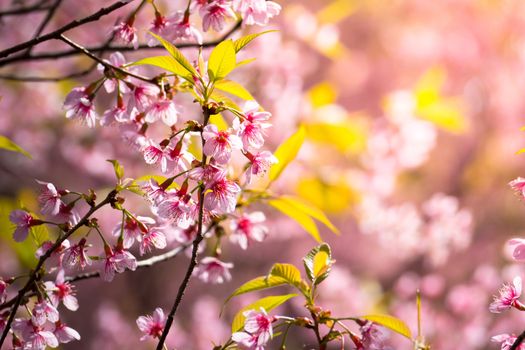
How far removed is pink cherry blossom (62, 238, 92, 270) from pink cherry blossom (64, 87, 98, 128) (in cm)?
20

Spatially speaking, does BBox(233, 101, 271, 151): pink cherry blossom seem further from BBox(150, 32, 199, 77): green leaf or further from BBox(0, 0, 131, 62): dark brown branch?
BBox(0, 0, 131, 62): dark brown branch

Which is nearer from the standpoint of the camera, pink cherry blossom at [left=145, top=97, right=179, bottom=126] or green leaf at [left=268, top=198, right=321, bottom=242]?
pink cherry blossom at [left=145, top=97, right=179, bottom=126]

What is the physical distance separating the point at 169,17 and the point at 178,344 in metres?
3.70

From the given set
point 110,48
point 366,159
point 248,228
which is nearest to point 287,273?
point 248,228

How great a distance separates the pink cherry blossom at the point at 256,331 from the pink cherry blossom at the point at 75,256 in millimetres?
242

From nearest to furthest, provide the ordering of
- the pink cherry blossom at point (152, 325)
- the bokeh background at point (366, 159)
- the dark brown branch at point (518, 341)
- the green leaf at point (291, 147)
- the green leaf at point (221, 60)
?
the dark brown branch at point (518, 341) < the green leaf at point (221, 60) < the pink cherry blossom at point (152, 325) < the green leaf at point (291, 147) < the bokeh background at point (366, 159)

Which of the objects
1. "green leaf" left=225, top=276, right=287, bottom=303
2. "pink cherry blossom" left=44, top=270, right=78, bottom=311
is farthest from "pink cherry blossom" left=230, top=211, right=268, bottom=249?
"pink cherry blossom" left=44, top=270, right=78, bottom=311

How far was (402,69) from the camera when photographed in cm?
681

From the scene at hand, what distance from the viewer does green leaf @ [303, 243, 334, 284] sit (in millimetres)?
947

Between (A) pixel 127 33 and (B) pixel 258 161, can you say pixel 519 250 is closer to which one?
(B) pixel 258 161

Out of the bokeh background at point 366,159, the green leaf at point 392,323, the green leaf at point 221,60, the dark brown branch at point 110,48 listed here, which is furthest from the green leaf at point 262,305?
the bokeh background at point 366,159

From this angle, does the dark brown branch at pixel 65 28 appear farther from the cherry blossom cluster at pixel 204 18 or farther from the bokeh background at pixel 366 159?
the bokeh background at pixel 366 159

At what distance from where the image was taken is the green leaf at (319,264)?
3.11 ft

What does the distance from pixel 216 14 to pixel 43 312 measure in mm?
513
